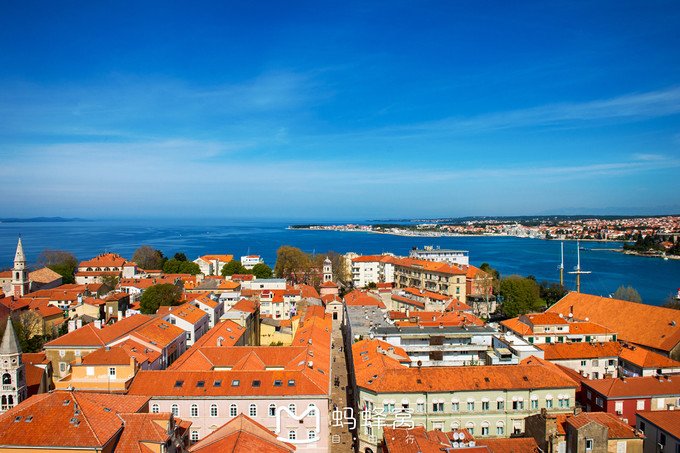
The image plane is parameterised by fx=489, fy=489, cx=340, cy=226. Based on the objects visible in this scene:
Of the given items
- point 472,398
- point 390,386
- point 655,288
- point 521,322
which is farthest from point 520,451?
point 655,288

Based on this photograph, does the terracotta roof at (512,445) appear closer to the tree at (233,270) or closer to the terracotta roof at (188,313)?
the terracotta roof at (188,313)

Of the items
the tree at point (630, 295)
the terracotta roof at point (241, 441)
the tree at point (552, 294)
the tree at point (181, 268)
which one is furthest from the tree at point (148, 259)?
the terracotta roof at point (241, 441)

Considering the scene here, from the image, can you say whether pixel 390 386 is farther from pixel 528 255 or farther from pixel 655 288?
pixel 528 255

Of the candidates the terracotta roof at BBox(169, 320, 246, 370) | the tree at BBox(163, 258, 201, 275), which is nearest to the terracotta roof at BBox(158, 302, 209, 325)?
the terracotta roof at BBox(169, 320, 246, 370)

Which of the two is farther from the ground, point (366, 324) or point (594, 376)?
point (366, 324)

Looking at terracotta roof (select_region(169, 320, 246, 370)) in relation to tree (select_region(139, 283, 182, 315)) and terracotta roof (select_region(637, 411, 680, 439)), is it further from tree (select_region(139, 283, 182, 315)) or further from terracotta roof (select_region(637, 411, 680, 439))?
terracotta roof (select_region(637, 411, 680, 439))

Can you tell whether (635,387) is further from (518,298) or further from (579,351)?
(518,298)
